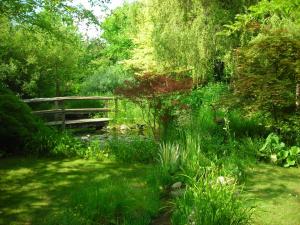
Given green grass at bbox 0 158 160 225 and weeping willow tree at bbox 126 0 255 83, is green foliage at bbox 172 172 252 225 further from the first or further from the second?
weeping willow tree at bbox 126 0 255 83

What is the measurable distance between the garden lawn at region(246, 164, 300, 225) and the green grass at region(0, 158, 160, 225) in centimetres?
145

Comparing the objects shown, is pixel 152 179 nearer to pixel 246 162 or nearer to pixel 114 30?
pixel 246 162

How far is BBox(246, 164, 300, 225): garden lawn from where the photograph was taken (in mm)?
4845

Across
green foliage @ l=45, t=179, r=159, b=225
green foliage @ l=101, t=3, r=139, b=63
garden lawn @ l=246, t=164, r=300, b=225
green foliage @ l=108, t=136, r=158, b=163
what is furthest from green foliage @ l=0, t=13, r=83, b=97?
green foliage @ l=101, t=3, r=139, b=63

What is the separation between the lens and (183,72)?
1622cm

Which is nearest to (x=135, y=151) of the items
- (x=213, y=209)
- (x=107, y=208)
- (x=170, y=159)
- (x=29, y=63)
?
(x=170, y=159)

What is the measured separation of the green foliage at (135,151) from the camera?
787cm

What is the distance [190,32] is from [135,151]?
7481 millimetres

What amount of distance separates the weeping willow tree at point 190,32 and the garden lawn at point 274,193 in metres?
7.87

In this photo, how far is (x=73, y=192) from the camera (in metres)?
5.59

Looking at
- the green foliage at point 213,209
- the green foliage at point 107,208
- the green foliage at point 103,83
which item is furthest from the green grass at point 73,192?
the green foliage at point 103,83

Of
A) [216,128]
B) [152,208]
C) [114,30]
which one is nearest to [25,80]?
[216,128]

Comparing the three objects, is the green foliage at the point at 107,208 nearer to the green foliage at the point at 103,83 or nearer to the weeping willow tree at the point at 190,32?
the weeping willow tree at the point at 190,32

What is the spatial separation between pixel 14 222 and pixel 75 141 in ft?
13.3
